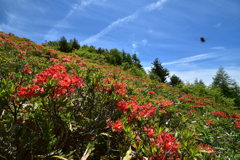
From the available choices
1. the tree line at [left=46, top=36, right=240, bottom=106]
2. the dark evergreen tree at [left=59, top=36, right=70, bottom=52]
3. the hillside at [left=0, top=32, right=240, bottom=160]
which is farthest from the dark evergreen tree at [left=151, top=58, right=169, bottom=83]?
the hillside at [left=0, top=32, right=240, bottom=160]

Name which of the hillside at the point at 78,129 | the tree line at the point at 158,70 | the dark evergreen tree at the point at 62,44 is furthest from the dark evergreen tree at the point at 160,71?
the hillside at the point at 78,129

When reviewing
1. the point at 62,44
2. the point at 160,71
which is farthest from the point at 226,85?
the point at 62,44

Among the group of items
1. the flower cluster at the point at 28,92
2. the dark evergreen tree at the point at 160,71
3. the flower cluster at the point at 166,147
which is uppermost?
the dark evergreen tree at the point at 160,71

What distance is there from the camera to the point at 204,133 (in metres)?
3.25

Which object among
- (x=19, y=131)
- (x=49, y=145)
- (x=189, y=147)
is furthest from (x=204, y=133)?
(x=19, y=131)

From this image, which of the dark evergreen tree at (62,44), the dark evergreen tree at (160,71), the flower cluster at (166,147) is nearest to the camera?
the flower cluster at (166,147)

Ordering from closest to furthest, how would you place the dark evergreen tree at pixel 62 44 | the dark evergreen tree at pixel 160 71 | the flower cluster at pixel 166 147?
the flower cluster at pixel 166 147, the dark evergreen tree at pixel 62 44, the dark evergreen tree at pixel 160 71

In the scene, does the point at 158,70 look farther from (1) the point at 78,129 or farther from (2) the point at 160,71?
(1) the point at 78,129

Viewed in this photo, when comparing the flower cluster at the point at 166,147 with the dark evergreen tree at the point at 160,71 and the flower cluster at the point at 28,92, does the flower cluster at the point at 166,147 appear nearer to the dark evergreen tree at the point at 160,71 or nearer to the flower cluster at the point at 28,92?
the flower cluster at the point at 28,92

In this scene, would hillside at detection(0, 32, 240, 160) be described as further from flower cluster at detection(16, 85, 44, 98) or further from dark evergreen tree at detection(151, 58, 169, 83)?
dark evergreen tree at detection(151, 58, 169, 83)

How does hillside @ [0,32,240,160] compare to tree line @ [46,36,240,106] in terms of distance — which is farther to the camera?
tree line @ [46,36,240,106]

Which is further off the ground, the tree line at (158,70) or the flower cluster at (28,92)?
the tree line at (158,70)

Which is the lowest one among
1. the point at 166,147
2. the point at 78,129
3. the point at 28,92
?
the point at 166,147

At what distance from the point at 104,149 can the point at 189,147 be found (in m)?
1.28
